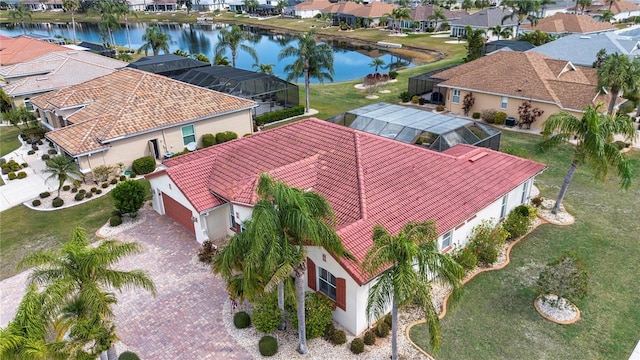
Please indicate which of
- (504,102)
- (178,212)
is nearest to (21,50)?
(178,212)

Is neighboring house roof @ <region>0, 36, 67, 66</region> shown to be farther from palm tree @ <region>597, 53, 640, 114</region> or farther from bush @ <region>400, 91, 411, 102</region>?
palm tree @ <region>597, 53, 640, 114</region>

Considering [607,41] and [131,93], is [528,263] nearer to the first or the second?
[131,93]

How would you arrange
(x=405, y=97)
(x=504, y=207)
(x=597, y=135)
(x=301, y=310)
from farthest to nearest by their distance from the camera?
1. (x=405, y=97)
2. (x=504, y=207)
3. (x=597, y=135)
4. (x=301, y=310)

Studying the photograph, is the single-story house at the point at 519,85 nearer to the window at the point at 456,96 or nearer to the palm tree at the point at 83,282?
the window at the point at 456,96

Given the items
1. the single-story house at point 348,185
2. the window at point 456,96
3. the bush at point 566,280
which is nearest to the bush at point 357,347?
the single-story house at point 348,185

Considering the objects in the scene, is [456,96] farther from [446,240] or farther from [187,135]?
[446,240]

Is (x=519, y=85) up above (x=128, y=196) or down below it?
above
